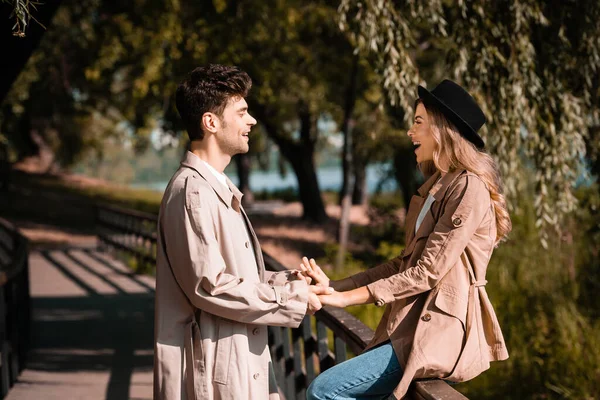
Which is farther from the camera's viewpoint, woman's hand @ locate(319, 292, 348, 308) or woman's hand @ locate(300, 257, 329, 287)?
woman's hand @ locate(300, 257, 329, 287)

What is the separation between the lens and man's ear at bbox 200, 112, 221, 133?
2.89 metres

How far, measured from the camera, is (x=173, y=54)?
15.3 meters

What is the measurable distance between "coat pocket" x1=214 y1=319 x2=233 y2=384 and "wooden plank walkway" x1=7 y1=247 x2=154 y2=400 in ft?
13.0

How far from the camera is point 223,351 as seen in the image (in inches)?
110

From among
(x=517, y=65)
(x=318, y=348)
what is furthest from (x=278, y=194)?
(x=318, y=348)

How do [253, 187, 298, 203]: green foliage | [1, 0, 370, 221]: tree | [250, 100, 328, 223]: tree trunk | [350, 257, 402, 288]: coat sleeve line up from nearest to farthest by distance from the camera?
[350, 257, 402, 288]: coat sleeve → [1, 0, 370, 221]: tree → [250, 100, 328, 223]: tree trunk → [253, 187, 298, 203]: green foliage

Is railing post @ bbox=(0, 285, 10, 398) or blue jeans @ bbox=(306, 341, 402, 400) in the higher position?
blue jeans @ bbox=(306, 341, 402, 400)

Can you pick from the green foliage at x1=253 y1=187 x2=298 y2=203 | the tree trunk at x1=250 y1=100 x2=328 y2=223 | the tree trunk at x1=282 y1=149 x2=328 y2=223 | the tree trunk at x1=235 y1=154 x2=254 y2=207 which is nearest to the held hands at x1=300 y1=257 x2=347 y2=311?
the tree trunk at x1=250 y1=100 x2=328 y2=223

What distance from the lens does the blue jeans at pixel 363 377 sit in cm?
286

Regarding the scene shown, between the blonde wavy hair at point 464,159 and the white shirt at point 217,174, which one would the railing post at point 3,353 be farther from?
the blonde wavy hair at point 464,159

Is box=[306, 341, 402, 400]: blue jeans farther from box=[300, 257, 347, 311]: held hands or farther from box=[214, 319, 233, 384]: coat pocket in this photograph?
box=[214, 319, 233, 384]: coat pocket

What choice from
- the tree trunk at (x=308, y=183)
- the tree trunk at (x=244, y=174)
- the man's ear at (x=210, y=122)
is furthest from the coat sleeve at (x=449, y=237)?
the tree trunk at (x=244, y=174)

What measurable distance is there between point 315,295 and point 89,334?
677 cm

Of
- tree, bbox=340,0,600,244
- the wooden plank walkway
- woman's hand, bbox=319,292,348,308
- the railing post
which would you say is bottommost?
the wooden plank walkway
